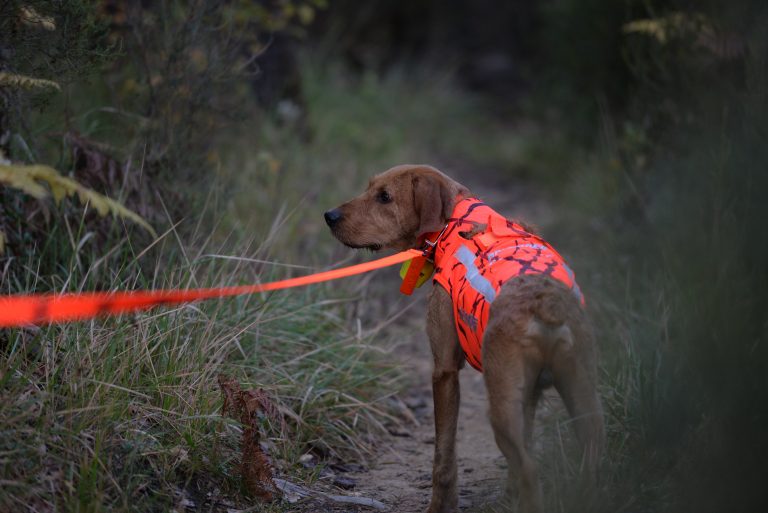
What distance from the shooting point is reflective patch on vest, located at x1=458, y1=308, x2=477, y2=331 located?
3711 mm

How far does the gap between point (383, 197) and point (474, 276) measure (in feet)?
3.21

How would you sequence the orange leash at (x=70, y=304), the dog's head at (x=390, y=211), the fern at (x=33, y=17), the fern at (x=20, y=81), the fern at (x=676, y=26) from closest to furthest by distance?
the orange leash at (x=70, y=304) < the fern at (x=20, y=81) < the fern at (x=33, y=17) < the dog's head at (x=390, y=211) < the fern at (x=676, y=26)

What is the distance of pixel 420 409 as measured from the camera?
19.2ft

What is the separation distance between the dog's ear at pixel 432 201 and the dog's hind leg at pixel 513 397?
3.33ft

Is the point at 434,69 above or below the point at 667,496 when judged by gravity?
above

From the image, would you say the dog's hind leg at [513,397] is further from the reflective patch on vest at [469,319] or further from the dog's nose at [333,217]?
the dog's nose at [333,217]

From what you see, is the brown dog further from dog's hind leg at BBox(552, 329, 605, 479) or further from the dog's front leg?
the dog's front leg

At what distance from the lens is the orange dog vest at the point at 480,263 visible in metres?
A: 3.66

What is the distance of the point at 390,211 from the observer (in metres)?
4.55

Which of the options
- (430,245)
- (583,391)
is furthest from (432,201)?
(583,391)

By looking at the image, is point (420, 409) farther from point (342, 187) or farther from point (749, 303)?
point (342, 187)

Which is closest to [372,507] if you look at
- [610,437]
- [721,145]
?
[610,437]

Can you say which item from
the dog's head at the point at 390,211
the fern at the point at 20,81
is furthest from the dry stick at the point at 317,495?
the fern at the point at 20,81

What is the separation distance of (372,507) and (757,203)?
2.72 metres
